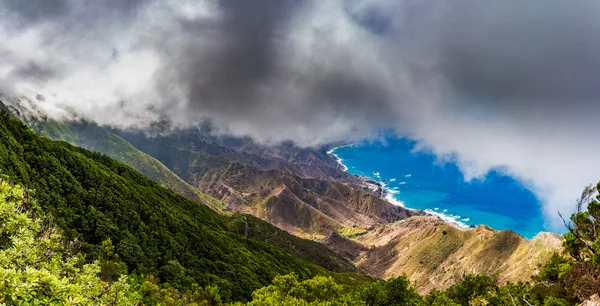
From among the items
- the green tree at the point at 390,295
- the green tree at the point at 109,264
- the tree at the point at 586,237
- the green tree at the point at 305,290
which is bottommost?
the green tree at the point at 109,264

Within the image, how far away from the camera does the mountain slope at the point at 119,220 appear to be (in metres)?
86.9

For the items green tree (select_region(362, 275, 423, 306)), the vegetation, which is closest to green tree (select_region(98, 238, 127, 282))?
the vegetation

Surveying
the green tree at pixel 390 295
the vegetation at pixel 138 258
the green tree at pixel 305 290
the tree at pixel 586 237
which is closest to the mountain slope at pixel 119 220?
the vegetation at pixel 138 258

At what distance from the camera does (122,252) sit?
9081cm

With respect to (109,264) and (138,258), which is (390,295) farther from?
(138,258)

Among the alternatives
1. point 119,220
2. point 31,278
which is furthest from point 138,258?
point 31,278

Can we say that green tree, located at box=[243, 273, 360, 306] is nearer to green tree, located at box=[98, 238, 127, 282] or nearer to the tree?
the tree

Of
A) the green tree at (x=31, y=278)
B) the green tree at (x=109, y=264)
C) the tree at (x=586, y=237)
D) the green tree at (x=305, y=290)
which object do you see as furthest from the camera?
the green tree at (x=109, y=264)

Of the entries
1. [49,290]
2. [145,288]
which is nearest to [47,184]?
[145,288]

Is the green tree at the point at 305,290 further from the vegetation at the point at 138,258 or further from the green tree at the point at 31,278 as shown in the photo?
the green tree at the point at 31,278

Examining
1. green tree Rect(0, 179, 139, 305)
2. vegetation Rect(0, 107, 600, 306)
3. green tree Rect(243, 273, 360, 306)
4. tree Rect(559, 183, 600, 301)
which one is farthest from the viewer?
green tree Rect(243, 273, 360, 306)

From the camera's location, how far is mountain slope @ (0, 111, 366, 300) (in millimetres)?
86938

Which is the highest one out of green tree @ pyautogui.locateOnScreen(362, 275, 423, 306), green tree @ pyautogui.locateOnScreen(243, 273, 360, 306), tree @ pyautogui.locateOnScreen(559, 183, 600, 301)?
tree @ pyautogui.locateOnScreen(559, 183, 600, 301)

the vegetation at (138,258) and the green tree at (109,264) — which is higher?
the vegetation at (138,258)
